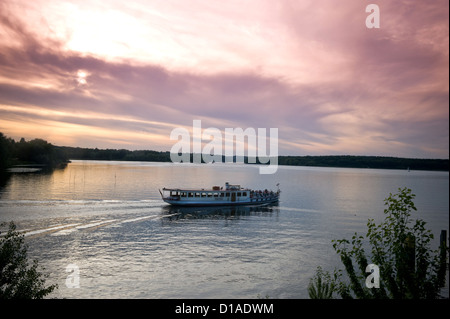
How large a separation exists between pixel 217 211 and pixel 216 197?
20.1ft

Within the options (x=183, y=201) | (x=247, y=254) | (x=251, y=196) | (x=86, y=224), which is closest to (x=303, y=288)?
(x=247, y=254)

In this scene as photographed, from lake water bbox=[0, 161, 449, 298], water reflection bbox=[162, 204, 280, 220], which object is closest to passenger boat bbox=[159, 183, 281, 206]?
water reflection bbox=[162, 204, 280, 220]

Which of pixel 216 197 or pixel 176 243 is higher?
pixel 216 197

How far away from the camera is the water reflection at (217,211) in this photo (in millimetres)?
67500

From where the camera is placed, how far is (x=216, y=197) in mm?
80938

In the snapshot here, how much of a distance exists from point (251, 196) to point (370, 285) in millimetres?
71223

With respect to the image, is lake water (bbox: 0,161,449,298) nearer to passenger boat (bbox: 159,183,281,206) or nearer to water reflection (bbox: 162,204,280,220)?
water reflection (bbox: 162,204,280,220)

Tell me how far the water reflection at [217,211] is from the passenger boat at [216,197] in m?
1.42

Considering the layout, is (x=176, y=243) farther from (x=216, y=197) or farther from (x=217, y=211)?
(x=216, y=197)

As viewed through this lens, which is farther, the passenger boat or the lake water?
the passenger boat

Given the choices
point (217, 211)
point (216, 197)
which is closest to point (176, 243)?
A: point (217, 211)

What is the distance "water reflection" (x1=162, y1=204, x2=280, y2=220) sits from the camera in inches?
2657

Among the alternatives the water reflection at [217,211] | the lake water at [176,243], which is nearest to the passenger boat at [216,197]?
the water reflection at [217,211]

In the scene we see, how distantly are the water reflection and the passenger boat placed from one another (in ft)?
4.67
